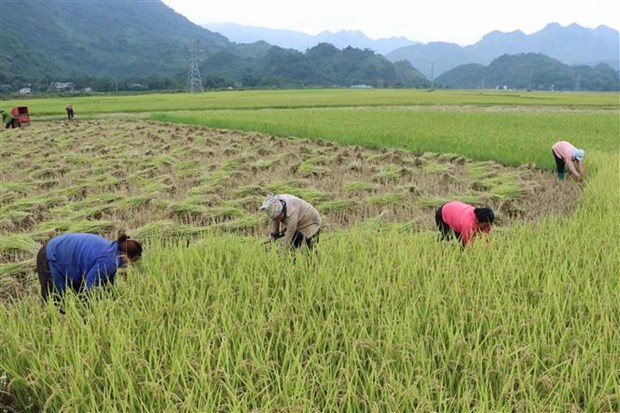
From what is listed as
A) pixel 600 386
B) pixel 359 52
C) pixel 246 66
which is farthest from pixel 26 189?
pixel 359 52

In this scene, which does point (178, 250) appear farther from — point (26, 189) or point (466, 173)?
point (466, 173)

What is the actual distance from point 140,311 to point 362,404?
1269 mm

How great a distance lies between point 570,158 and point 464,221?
3.69 metres

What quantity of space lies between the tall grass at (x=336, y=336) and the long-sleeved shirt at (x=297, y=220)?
0.54 meters

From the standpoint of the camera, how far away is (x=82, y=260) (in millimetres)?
2982

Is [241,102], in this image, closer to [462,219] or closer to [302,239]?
[302,239]

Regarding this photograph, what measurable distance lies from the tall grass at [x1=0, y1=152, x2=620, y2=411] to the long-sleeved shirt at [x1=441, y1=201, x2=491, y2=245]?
0.40 meters

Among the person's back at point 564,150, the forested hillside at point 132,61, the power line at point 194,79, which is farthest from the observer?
the forested hillside at point 132,61

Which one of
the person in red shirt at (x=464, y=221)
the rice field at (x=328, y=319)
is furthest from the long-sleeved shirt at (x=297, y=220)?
the person in red shirt at (x=464, y=221)

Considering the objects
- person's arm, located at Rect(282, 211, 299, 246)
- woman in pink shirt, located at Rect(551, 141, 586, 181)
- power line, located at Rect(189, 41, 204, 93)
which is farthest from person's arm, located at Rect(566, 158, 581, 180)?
power line, located at Rect(189, 41, 204, 93)

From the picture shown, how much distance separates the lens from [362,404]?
184 centimetres

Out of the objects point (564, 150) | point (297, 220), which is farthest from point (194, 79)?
point (297, 220)

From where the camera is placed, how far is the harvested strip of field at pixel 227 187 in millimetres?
5191

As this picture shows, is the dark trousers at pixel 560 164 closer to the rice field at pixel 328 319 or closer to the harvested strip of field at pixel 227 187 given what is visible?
the harvested strip of field at pixel 227 187
